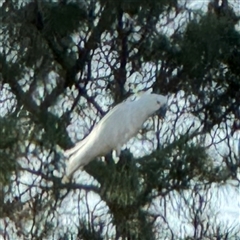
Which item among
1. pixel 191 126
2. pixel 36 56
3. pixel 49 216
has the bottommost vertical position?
pixel 49 216

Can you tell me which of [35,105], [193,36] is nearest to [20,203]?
[35,105]

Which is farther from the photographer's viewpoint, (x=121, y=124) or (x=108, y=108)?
(x=108, y=108)

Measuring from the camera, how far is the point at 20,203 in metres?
1.85

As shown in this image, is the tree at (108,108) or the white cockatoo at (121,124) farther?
the tree at (108,108)

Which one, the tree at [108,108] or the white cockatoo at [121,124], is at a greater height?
the tree at [108,108]

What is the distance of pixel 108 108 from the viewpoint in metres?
1.86

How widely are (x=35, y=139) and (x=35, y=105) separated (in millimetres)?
66

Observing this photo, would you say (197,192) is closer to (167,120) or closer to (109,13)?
(167,120)

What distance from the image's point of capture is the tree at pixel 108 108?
184 centimetres

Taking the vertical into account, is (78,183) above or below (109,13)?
below

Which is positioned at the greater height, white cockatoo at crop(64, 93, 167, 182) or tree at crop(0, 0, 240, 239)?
tree at crop(0, 0, 240, 239)

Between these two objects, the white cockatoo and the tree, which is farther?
the tree

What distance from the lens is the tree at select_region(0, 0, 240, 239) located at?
1.84m

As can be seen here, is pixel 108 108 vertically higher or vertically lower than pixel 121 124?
higher
